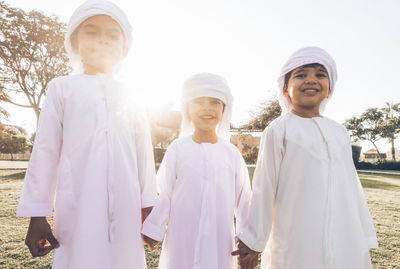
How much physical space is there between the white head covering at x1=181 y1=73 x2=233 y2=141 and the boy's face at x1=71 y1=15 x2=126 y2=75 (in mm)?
663

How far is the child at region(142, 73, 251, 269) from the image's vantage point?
179cm

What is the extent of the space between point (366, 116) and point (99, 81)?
6407cm

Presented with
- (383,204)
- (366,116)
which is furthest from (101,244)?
(366,116)

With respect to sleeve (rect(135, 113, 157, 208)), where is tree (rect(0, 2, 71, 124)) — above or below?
above

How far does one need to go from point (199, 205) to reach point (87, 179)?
0.80 m

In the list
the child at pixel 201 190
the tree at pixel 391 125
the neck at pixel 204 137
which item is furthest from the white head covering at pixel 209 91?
the tree at pixel 391 125

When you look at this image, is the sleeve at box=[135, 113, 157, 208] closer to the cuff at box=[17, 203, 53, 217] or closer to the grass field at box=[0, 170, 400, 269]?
the cuff at box=[17, 203, 53, 217]

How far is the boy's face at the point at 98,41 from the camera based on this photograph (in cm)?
165

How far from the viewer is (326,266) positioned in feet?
4.97

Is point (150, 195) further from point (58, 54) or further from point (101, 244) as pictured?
point (58, 54)

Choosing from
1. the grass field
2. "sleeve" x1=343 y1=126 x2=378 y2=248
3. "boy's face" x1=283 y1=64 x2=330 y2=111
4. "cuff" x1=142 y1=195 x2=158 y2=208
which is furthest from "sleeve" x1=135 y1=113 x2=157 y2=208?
the grass field

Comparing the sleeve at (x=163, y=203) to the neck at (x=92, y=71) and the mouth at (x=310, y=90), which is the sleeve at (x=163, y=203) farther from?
the mouth at (x=310, y=90)

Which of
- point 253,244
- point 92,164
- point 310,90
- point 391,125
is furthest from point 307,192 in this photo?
point 391,125

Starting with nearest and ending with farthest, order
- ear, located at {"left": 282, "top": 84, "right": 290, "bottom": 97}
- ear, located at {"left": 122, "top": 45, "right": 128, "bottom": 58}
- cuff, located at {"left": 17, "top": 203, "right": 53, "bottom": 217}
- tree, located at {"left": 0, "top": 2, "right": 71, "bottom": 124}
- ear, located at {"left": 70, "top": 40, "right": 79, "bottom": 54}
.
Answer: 1. cuff, located at {"left": 17, "top": 203, "right": 53, "bottom": 217}
2. ear, located at {"left": 70, "top": 40, "right": 79, "bottom": 54}
3. ear, located at {"left": 122, "top": 45, "right": 128, "bottom": 58}
4. ear, located at {"left": 282, "top": 84, "right": 290, "bottom": 97}
5. tree, located at {"left": 0, "top": 2, "right": 71, "bottom": 124}
